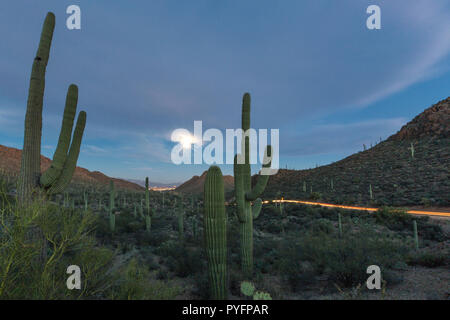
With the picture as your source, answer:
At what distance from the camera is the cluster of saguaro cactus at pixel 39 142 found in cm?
599

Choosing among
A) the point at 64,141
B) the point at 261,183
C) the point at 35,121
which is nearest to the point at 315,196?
the point at 261,183

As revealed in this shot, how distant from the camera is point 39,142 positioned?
21.0ft

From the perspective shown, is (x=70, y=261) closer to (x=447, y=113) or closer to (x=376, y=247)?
(x=376, y=247)

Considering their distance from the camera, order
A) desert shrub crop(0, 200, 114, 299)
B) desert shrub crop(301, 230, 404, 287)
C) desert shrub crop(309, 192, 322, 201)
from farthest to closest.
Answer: desert shrub crop(309, 192, 322, 201) → desert shrub crop(301, 230, 404, 287) → desert shrub crop(0, 200, 114, 299)

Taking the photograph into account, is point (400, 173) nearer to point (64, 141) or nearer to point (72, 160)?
point (72, 160)

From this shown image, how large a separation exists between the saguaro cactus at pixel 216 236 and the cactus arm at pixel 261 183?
6.83ft

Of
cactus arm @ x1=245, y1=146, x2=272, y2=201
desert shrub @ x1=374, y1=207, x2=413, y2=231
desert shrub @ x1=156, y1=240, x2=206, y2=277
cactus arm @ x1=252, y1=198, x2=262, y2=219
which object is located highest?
cactus arm @ x1=245, y1=146, x2=272, y2=201

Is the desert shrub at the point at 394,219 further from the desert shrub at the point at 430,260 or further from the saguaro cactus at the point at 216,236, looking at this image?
the saguaro cactus at the point at 216,236

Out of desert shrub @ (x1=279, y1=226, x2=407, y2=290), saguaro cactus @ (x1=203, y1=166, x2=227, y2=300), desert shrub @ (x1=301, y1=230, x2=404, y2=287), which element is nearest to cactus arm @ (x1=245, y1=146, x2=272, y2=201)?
saguaro cactus @ (x1=203, y1=166, x2=227, y2=300)

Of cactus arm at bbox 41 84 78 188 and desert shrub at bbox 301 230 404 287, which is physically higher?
cactus arm at bbox 41 84 78 188

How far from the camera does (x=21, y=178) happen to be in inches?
233

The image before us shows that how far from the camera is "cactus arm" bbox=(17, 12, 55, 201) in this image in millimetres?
5914

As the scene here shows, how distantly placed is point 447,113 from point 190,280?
198 ft

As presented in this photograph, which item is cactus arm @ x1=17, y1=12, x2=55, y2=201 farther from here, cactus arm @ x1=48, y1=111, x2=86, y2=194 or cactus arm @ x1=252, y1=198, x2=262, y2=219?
cactus arm @ x1=252, y1=198, x2=262, y2=219
